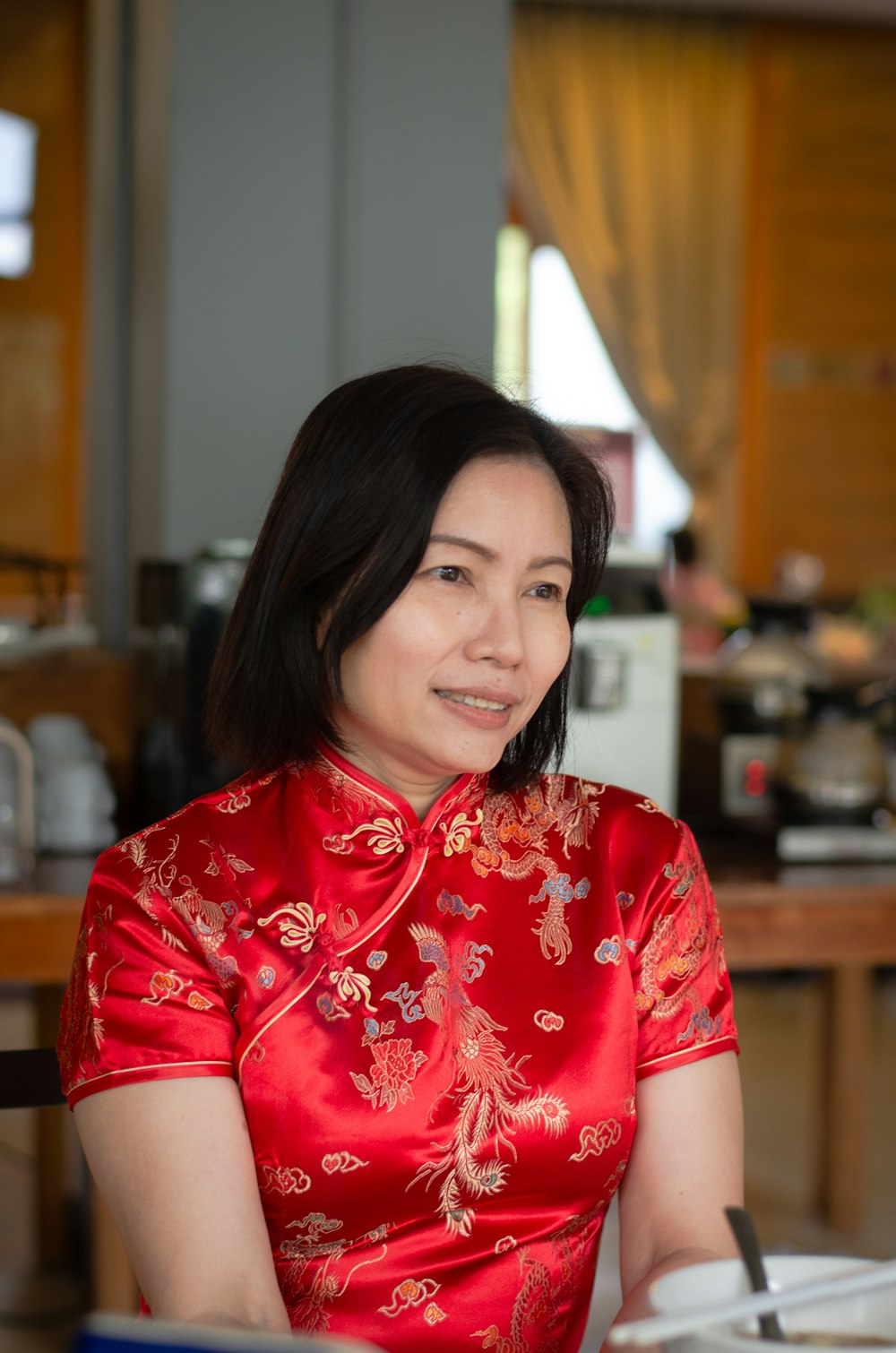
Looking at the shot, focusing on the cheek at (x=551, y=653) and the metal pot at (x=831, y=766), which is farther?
the metal pot at (x=831, y=766)

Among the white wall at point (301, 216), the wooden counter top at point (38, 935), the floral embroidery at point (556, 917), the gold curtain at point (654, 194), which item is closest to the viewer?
the floral embroidery at point (556, 917)

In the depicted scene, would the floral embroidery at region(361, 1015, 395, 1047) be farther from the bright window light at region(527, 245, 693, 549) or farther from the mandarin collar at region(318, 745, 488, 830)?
the bright window light at region(527, 245, 693, 549)

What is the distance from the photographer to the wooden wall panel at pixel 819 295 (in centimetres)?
678

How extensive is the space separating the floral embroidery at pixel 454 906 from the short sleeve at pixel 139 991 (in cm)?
19

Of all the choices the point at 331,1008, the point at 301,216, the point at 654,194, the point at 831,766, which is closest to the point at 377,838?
the point at 331,1008

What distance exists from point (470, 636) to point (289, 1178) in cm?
41

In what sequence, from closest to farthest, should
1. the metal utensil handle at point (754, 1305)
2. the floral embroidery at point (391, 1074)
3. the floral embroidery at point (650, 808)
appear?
1. the metal utensil handle at point (754, 1305)
2. the floral embroidery at point (391, 1074)
3. the floral embroidery at point (650, 808)

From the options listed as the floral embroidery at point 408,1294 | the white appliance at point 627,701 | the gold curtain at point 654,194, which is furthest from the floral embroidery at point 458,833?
the gold curtain at point 654,194

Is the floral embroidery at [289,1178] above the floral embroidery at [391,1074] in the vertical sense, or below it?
below

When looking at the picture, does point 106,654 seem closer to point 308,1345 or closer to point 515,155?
point 308,1345

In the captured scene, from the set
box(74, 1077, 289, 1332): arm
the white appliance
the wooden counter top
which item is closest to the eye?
box(74, 1077, 289, 1332): arm

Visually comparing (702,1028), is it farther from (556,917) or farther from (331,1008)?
(331,1008)

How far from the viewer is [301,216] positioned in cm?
277

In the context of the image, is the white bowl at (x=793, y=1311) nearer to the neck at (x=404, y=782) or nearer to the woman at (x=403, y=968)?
the woman at (x=403, y=968)
